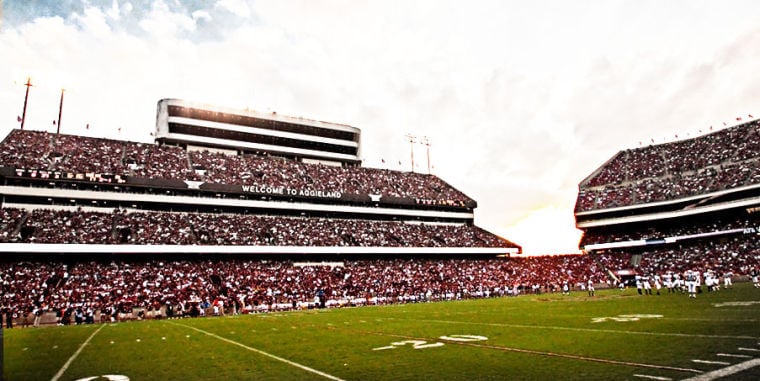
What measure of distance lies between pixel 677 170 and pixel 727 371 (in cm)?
6436

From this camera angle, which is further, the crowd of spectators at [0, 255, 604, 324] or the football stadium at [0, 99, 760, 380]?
the crowd of spectators at [0, 255, 604, 324]

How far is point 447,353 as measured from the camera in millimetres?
11023

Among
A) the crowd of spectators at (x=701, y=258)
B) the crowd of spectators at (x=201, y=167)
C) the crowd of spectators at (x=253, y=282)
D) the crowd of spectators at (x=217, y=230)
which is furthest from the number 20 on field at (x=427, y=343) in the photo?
the crowd of spectators at (x=701, y=258)

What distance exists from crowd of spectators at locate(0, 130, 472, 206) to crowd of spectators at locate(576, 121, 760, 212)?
20208 mm

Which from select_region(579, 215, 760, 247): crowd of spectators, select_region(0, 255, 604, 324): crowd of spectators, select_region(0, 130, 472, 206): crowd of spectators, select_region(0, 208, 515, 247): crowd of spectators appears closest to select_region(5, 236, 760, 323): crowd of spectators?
select_region(0, 255, 604, 324): crowd of spectators

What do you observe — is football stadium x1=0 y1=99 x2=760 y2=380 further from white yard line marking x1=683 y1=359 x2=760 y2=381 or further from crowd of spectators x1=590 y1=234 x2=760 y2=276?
crowd of spectators x1=590 y1=234 x2=760 y2=276

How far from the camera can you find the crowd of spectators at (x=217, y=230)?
39031 mm

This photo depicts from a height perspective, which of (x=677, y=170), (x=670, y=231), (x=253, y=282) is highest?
(x=677, y=170)

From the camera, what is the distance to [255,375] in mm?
9398

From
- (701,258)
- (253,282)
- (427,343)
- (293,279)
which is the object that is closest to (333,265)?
(293,279)

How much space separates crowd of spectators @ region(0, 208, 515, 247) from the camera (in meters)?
39.0

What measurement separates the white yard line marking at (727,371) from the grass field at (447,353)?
0.05 ft

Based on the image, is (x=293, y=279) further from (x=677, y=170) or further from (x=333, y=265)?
(x=677, y=170)

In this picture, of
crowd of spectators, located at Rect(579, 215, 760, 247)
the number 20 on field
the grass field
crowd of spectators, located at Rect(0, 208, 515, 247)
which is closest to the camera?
the grass field
